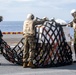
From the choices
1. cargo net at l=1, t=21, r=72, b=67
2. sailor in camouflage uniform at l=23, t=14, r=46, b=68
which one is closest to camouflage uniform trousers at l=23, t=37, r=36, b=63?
sailor in camouflage uniform at l=23, t=14, r=46, b=68

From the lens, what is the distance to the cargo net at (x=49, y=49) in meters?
11.7

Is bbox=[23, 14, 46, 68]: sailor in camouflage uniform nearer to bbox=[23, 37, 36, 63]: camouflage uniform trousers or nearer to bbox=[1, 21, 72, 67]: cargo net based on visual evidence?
bbox=[23, 37, 36, 63]: camouflage uniform trousers

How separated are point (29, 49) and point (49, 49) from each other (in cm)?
65

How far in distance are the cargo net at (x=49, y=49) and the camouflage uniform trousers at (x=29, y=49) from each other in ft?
0.50

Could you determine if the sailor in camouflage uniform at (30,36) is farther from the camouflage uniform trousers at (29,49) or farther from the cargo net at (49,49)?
the cargo net at (49,49)

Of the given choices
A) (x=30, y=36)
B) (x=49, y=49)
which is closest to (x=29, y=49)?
(x=30, y=36)

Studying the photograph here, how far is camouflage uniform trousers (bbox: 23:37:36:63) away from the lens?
38.0 ft

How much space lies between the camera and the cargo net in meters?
11.7

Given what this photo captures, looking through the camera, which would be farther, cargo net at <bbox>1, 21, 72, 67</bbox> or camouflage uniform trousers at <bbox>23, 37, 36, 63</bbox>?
cargo net at <bbox>1, 21, 72, 67</bbox>

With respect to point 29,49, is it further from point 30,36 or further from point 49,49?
point 49,49

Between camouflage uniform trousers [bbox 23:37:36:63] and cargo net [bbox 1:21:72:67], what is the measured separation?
0.15 meters

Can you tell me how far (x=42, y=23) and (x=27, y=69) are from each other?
1540 mm

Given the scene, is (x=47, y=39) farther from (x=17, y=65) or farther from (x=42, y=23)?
(x=17, y=65)

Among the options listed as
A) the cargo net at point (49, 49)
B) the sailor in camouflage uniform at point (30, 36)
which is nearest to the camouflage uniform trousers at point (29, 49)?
the sailor in camouflage uniform at point (30, 36)
